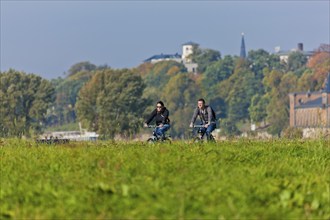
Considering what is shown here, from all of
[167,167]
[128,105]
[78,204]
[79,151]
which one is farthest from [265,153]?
[128,105]

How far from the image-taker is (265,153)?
70.7 ft

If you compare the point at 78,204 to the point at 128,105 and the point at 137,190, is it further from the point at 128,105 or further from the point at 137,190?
the point at 128,105

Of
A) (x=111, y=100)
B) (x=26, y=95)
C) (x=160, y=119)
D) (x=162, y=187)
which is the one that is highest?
(x=26, y=95)

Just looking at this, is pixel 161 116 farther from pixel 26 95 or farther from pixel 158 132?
pixel 26 95

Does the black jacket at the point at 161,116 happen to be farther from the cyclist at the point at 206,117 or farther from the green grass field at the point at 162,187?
the green grass field at the point at 162,187

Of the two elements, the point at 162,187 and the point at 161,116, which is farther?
the point at 161,116

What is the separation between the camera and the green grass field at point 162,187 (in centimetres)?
1345

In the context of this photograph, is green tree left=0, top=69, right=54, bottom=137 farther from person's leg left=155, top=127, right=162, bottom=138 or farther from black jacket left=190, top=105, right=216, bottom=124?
black jacket left=190, top=105, right=216, bottom=124

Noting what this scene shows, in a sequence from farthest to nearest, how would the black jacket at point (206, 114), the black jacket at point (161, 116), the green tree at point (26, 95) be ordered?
1. the green tree at point (26, 95)
2. the black jacket at point (161, 116)
3. the black jacket at point (206, 114)

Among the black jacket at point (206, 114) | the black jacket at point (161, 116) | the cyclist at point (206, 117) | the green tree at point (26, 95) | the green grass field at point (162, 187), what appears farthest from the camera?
the green tree at point (26, 95)

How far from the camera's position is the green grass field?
1345cm

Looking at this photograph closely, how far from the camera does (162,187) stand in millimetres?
14648

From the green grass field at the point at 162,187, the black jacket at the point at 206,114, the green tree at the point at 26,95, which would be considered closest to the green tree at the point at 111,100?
the green tree at the point at 26,95

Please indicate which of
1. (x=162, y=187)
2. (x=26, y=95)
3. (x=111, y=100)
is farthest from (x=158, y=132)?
(x=26, y=95)
